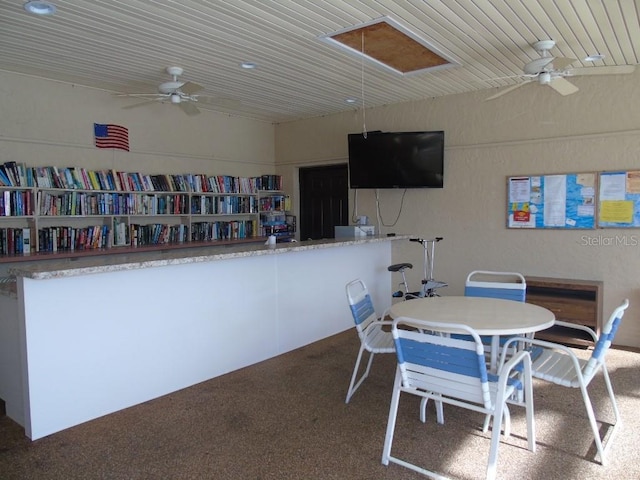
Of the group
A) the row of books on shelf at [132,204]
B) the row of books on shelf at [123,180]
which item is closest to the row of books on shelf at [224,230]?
the row of books on shelf at [132,204]

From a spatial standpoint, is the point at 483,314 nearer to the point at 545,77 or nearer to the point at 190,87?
the point at 545,77

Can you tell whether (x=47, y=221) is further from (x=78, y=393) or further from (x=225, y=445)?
(x=225, y=445)

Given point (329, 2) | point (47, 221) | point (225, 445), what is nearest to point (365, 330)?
point (225, 445)

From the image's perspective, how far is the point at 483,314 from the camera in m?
2.87

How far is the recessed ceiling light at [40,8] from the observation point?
10.3 feet

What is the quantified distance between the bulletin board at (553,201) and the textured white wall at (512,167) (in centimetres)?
8

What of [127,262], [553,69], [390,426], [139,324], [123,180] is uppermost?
[553,69]

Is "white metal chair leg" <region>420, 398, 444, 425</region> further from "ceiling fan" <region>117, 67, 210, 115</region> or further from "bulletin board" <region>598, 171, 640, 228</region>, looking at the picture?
"ceiling fan" <region>117, 67, 210, 115</region>

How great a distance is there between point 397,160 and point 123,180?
3226mm

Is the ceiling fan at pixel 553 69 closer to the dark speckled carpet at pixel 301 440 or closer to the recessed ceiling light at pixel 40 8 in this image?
the dark speckled carpet at pixel 301 440

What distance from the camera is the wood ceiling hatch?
143 inches

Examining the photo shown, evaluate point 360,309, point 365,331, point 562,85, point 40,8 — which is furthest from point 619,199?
point 40,8

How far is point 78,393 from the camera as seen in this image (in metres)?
2.98

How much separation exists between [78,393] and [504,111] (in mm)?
4832
